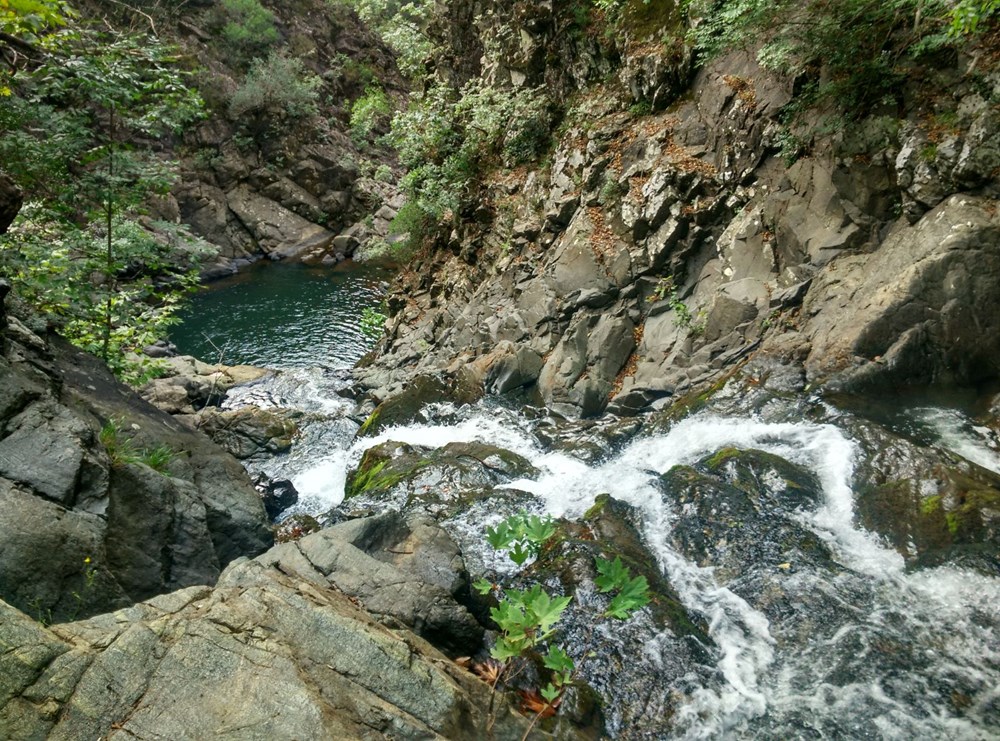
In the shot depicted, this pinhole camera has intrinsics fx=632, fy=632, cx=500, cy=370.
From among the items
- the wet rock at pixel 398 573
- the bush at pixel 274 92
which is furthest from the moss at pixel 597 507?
the bush at pixel 274 92

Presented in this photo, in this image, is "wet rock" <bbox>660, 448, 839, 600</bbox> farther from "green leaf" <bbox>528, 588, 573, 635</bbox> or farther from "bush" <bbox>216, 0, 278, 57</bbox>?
"bush" <bbox>216, 0, 278, 57</bbox>

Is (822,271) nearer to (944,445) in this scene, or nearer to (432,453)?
(944,445)

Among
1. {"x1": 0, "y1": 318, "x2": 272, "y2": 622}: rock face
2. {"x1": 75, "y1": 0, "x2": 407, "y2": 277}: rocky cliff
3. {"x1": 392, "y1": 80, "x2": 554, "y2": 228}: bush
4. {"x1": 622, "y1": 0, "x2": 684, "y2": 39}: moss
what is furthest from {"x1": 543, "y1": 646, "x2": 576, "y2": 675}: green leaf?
{"x1": 75, "y1": 0, "x2": 407, "y2": 277}: rocky cliff

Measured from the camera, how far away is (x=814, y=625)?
6.32 metres

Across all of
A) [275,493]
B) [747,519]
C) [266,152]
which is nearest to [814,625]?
[747,519]

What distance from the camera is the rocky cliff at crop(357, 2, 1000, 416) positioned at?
9.37 m

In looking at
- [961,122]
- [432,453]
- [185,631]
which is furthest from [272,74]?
[185,631]

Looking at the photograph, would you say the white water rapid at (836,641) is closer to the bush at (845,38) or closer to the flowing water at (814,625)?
the flowing water at (814,625)

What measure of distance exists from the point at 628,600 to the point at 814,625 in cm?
324

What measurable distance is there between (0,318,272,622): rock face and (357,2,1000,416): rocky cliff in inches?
293

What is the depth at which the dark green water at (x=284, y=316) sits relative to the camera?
2420 centimetres

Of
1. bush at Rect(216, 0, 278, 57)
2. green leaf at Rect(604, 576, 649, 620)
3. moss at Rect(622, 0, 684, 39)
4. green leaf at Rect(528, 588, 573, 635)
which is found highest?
moss at Rect(622, 0, 684, 39)

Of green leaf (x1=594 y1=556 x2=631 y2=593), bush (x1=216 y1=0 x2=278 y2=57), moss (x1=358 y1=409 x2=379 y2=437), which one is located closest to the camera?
Answer: green leaf (x1=594 y1=556 x2=631 y2=593)

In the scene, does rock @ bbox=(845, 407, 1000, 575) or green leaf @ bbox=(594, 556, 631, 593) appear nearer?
green leaf @ bbox=(594, 556, 631, 593)
